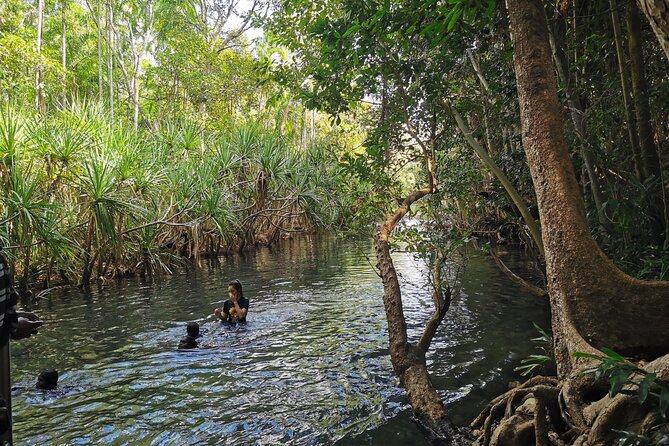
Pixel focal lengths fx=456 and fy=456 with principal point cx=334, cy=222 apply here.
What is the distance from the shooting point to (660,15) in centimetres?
171

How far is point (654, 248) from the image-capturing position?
12.7 feet

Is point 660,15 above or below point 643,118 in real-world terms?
below

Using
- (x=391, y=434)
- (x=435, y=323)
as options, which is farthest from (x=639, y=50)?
(x=391, y=434)

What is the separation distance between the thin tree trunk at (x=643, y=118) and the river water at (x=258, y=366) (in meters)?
2.08

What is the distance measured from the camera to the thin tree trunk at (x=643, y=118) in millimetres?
4062

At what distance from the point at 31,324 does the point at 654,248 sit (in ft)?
14.7

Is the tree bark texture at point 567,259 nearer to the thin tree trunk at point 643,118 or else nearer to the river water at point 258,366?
the thin tree trunk at point 643,118

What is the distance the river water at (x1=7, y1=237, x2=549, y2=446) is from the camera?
387cm

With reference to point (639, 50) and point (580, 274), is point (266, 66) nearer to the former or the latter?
point (639, 50)

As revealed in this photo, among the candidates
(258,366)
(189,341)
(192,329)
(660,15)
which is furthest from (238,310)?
(660,15)

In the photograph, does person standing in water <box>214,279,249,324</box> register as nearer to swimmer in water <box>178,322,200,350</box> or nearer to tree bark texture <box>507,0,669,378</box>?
swimmer in water <box>178,322,200,350</box>

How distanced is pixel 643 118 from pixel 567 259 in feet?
6.46

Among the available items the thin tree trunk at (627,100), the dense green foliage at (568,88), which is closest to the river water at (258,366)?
the dense green foliage at (568,88)

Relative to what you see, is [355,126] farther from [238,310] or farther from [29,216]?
[29,216]
